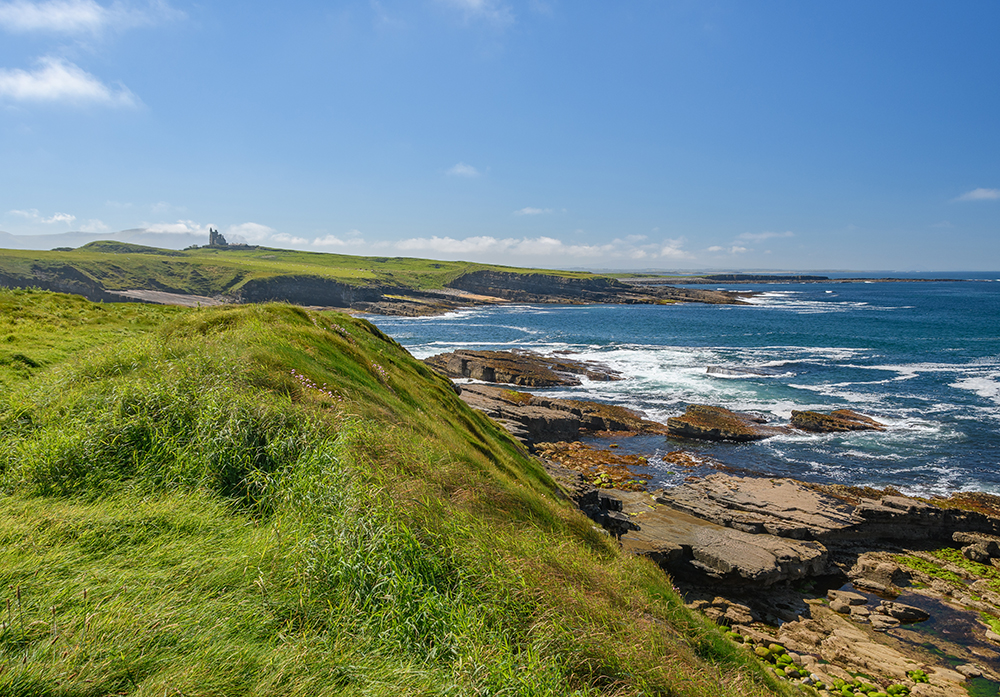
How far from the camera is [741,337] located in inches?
3260

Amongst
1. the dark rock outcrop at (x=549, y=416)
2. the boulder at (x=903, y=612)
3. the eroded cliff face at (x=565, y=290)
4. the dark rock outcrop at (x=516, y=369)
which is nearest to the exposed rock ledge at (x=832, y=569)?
the boulder at (x=903, y=612)

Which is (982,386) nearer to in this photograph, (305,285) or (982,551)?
(982,551)

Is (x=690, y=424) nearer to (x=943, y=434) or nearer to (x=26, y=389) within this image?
(x=943, y=434)

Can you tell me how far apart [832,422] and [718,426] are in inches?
348

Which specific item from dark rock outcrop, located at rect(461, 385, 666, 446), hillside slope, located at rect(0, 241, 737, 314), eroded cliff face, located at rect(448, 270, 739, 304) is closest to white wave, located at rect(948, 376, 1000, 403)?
dark rock outcrop, located at rect(461, 385, 666, 446)

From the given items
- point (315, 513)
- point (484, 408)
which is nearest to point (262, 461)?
point (315, 513)

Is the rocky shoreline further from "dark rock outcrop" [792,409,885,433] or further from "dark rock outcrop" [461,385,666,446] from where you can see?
"dark rock outcrop" [792,409,885,433]

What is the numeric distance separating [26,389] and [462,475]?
7753 mm

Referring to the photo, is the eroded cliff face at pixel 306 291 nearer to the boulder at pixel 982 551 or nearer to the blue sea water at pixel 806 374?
the blue sea water at pixel 806 374

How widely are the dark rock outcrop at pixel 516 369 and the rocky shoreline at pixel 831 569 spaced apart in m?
22.9

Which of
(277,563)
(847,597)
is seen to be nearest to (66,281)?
(277,563)

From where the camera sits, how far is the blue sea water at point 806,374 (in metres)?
31.1

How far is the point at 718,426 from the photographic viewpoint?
3619 centimetres

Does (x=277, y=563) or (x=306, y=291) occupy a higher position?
(x=306, y=291)
